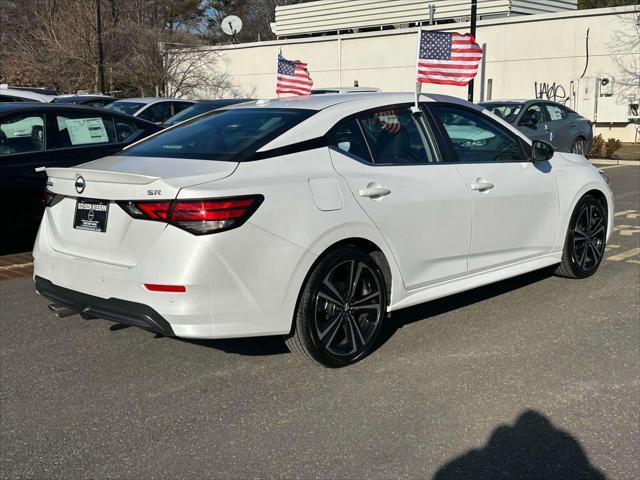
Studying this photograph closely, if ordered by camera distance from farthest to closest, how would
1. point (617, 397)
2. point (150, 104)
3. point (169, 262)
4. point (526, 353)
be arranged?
point (150, 104), point (526, 353), point (617, 397), point (169, 262)

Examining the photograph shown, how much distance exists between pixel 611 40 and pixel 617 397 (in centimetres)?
2287

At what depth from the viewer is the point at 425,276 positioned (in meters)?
4.85

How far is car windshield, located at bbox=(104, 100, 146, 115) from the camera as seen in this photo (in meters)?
15.3

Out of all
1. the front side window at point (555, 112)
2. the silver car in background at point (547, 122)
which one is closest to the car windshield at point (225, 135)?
the silver car in background at point (547, 122)

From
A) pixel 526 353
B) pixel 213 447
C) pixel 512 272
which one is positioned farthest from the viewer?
pixel 512 272

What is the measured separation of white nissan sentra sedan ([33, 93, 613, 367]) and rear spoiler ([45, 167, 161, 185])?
0.04 feet

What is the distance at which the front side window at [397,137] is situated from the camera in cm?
468

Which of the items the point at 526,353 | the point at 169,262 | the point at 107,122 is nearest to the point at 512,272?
the point at 526,353

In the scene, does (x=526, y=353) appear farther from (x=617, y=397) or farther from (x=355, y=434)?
(x=355, y=434)

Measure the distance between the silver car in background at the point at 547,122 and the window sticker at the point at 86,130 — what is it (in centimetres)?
886

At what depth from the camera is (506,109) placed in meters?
15.2

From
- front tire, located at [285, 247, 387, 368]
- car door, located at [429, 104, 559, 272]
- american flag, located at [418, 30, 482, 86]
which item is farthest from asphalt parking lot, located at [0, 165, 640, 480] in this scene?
american flag, located at [418, 30, 482, 86]

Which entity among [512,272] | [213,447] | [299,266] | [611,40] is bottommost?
[213,447]

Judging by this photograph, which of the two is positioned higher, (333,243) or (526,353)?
(333,243)
